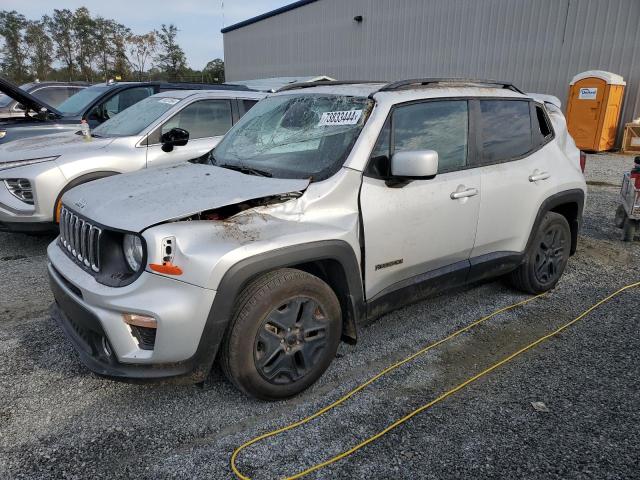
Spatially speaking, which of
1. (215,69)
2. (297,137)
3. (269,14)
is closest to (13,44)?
(215,69)

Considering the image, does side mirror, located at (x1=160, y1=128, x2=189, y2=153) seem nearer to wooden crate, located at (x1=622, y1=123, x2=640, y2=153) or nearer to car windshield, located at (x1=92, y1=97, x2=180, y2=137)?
car windshield, located at (x1=92, y1=97, x2=180, y2=137)

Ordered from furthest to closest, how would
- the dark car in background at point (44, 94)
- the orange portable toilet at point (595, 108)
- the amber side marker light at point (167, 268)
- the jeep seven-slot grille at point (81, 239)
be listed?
the orange portable toilet at point (595, 108) → the dark car in background at point (44, 94) → the jeep seven-slot grille at point (81, 239) → the amber side marker light at point (167, 268)

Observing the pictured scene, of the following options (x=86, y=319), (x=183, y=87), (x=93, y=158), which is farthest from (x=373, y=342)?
(x=183, y=87)

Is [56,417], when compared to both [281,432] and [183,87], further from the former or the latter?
[183,87]

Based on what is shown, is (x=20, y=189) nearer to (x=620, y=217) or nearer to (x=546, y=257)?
(x=546, y=257)

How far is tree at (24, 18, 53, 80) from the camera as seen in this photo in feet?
152

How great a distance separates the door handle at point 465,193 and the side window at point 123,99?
597cm

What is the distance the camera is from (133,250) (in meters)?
2.49

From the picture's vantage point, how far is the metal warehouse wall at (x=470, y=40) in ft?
44.8

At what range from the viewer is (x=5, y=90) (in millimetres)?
6477

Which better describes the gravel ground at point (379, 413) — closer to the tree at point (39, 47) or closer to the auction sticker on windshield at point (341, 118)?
the auction sticker on windshield at point (341, 118)

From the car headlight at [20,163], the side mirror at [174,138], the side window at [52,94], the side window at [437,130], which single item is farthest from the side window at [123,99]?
the side window at [437,130]

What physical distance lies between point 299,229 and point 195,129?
395cm

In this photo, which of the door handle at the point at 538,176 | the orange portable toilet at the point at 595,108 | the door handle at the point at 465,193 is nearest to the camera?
the door handle at the point at 465,193
